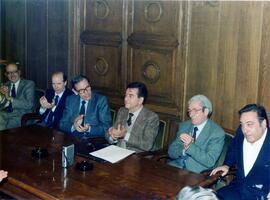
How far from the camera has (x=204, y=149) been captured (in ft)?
10.9

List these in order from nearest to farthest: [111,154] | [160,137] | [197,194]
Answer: [197,194] → [111,154] → [160,137]

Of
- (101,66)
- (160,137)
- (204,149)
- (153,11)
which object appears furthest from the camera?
(101,66)

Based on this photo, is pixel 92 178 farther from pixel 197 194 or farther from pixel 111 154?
pixel 197 194

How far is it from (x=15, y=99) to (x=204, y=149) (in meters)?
2.73

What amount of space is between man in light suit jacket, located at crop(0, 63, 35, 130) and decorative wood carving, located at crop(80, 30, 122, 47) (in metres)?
0.92

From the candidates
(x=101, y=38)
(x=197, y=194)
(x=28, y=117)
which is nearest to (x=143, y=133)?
(x=101, y=38)

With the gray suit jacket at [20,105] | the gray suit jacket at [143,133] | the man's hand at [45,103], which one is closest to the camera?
the gray suit jacket at [143,133]

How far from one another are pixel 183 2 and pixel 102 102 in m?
1.32

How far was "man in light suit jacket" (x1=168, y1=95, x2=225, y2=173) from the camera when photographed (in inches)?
127

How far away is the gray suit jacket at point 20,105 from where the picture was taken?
509cm

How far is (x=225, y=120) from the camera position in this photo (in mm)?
3846

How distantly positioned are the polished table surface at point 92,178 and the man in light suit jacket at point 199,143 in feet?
1.44

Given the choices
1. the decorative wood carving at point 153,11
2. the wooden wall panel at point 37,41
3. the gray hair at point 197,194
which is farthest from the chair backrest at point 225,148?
the wooden wall panel at point 37,41

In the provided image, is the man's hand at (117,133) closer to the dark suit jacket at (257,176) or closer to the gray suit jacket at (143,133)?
the gray suit jacket at (143,133)
